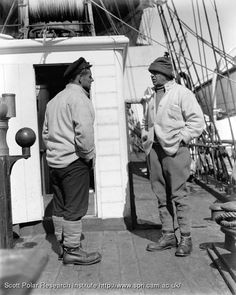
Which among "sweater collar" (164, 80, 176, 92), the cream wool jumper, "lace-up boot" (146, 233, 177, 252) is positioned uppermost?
"sweater collar" (164, 80, 176, 92)

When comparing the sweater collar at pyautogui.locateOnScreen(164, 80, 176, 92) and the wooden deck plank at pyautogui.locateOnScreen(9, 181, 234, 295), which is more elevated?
the sweater collar at pyautogui.locateOnScreen(164, 80, 176, 92)

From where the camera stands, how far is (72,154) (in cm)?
323

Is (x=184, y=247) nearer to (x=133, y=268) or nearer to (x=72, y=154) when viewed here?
(x=133, y=268)

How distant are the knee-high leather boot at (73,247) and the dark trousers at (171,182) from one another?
0.75 m

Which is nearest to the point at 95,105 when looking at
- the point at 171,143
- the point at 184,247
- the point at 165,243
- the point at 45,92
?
the point at 45,92

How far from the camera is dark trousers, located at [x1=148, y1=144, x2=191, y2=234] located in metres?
3.46

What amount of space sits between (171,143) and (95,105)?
1.14 meters

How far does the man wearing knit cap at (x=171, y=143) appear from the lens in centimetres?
340

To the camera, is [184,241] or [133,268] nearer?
[133,268]

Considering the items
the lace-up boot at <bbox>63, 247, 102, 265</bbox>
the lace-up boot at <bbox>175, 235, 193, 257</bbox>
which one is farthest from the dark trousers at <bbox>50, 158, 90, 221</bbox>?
the lace-up boot at <bbox>175, 235, 193, 257</bbox>

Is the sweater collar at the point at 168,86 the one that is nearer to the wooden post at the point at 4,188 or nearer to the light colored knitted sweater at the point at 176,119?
the light colored knitted sweater at the point at 176,119

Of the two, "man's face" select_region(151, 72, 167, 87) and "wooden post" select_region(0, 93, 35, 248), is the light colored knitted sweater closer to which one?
"man's face" select_region(151, 72, 167, 87)

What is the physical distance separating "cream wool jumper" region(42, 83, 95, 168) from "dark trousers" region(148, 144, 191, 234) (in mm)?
645

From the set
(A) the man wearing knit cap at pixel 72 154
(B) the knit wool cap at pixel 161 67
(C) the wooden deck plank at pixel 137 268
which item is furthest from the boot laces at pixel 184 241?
(B) the knit wool cap at pixel 161 67
